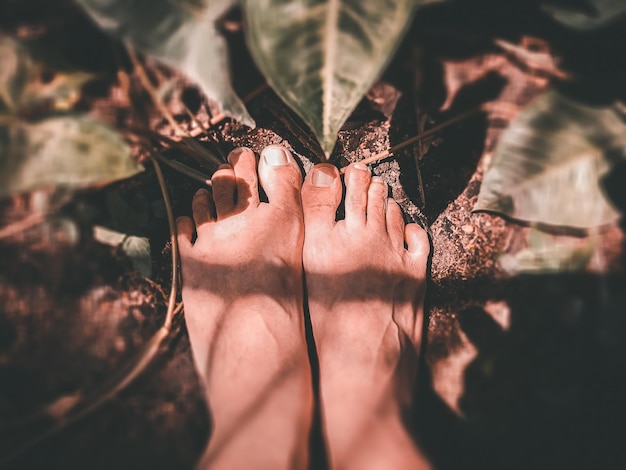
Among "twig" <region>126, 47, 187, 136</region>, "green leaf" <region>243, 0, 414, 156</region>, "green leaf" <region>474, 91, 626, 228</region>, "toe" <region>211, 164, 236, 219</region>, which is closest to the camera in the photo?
"green leaf" <region>243, 0, 414, 156</region>

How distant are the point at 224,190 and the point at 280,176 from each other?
136 millimetres

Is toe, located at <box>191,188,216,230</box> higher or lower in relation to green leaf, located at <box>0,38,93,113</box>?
lower

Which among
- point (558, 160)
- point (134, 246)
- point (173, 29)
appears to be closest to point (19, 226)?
point (134, 246)

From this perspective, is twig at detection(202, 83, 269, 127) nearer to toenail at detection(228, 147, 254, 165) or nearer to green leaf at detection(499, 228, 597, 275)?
toenail at detection(228, 147, 254, 165)

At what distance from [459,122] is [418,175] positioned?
144mm

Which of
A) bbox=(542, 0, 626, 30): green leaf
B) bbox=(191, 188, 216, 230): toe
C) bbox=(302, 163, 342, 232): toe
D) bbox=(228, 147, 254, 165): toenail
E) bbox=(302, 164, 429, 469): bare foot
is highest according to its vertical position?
bbox=(228, 147, 254, 165): toenail

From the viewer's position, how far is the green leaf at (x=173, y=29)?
21.2 inches

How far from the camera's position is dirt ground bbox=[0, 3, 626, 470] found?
844 millimetres

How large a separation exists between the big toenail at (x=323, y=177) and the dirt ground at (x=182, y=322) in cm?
4

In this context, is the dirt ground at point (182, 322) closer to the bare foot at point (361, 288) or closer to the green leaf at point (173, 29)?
the bare foot at point (361, 288)

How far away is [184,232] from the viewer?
1013 mm

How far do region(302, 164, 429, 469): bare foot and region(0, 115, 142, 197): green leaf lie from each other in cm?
52

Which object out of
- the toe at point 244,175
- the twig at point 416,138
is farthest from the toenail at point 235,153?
the twig at point 416,138

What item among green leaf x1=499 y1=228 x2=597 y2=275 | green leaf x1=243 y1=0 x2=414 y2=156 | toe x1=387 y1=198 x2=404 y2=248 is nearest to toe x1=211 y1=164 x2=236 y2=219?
toe x1=387 y1=198 x2=404 y2=248
